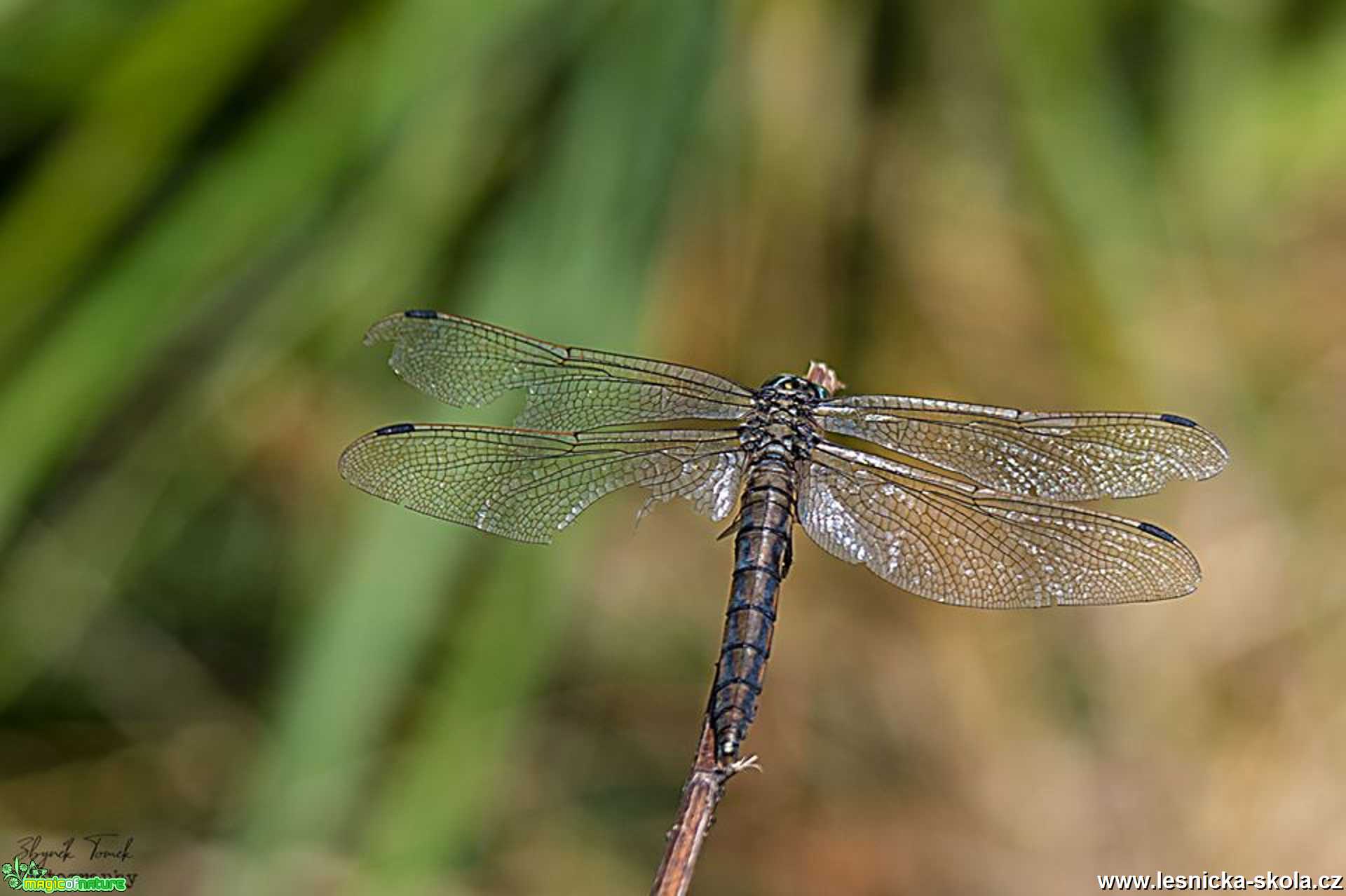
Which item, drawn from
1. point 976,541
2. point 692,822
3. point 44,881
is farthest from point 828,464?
point 44,881

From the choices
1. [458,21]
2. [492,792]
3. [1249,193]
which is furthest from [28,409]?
[1249,193]

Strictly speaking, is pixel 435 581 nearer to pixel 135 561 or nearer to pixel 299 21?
pixel 135 561

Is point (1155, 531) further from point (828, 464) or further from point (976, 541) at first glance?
point (828, 464)

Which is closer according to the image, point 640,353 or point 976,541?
point 976,541

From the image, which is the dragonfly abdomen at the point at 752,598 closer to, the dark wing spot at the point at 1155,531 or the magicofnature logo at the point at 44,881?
the dark wing spot at the point at 1155,531

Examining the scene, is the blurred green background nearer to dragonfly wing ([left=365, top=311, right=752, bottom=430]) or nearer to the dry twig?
dragonfly wing ([left=365, top=311, right=752, bottom=430])

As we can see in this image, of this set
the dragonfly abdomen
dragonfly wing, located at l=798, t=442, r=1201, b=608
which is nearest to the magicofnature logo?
the dragonfly abdomen

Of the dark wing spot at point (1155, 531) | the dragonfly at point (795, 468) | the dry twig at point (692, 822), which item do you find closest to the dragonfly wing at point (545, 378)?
the dragonfly at point (795, 468)
